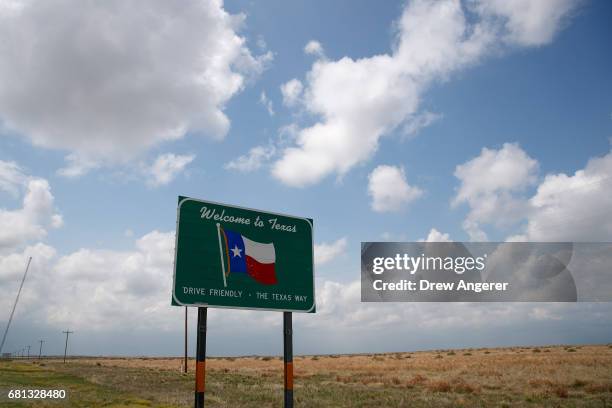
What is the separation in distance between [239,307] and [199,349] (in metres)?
1.44

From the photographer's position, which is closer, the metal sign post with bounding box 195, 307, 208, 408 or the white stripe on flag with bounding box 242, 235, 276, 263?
the metal sign post with bounding box 195, 307, 208, 408

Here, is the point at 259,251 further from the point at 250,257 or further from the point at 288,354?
the point at 288,354

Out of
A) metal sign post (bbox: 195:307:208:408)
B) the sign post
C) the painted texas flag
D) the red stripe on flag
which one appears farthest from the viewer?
the red stripe on flag

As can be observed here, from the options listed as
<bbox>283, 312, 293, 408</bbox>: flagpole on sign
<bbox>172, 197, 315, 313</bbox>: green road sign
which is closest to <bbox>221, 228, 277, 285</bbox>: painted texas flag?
<bbox>172, 197, 315, 313</bbox>: green road sign

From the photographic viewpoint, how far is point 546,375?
121 ft

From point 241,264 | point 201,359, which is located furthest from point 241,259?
point 201,359

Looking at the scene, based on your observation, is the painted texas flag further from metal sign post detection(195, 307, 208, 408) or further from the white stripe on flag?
metal sign post detection(195, 307, 208, 408)

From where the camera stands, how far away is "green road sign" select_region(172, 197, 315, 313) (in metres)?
12.0

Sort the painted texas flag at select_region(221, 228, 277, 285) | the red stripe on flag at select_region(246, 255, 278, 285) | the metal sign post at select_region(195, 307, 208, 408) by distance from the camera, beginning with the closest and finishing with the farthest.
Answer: the metal sign post at select_region(195, 307, 208, 408), the painted texas flag at select_region(221, 228, 277, 285), the red stripe on flag at select_region(246, 255, 278, 285)

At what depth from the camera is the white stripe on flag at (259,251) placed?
516 inches

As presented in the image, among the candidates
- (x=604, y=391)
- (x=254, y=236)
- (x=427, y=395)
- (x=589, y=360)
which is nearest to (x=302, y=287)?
(x=254, y=236)

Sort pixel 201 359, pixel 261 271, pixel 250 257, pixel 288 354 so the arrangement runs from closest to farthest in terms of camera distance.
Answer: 1. pixel 201 359
2. pixel 250 257
3. pixel 261 271
4. pixel 288 354

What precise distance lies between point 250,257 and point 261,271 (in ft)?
1.59

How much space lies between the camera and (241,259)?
12.9 m
